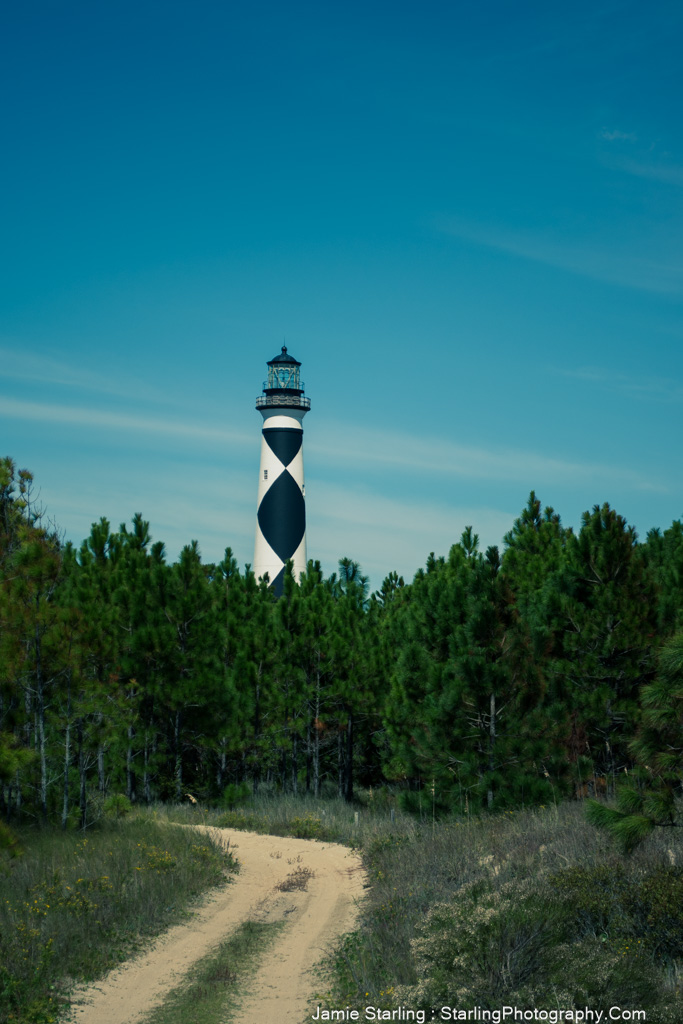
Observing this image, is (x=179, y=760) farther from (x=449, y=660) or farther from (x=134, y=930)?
(x=134, y=930)

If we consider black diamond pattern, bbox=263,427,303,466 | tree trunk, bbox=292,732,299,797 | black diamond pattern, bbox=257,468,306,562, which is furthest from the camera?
black diamond pattern, bbox=263,427,303,466

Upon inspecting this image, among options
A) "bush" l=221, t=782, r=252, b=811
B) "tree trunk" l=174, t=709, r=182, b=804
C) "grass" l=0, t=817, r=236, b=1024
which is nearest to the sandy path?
"grass" l=0, t=817, r=236, b=1024

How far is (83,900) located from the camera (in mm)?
11562

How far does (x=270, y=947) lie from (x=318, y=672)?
15.6 meters

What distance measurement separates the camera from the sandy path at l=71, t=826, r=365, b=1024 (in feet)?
30.0

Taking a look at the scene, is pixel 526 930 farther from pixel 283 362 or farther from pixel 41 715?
pixel 283 362

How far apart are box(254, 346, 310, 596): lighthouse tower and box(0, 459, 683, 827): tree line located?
36.7 ft

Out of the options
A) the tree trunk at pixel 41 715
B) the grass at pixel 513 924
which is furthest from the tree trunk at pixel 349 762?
the tree trunk at pixel 41 715

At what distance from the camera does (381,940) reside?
10.4m

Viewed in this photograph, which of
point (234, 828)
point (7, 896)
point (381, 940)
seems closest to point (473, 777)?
point (234, 828)

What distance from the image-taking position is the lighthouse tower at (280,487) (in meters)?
39.9

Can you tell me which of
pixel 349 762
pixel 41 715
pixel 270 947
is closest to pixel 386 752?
pixel 349 762

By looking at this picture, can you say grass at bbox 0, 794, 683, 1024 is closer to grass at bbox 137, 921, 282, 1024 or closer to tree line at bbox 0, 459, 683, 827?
grass at bbox 137, 921, 282, 1024

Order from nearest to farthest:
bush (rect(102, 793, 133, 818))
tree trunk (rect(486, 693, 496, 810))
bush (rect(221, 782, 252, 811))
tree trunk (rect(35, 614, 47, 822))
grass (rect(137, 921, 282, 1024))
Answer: grass (rect(137, 921, 282, 1024)), tree trunk (rect(35, 614, 47, 822)), tree trunk (rect(486, 693, 496, 810)), bush (rect(102, 793, 133, 818)), bush (rect(221, 782, 252, 811))
